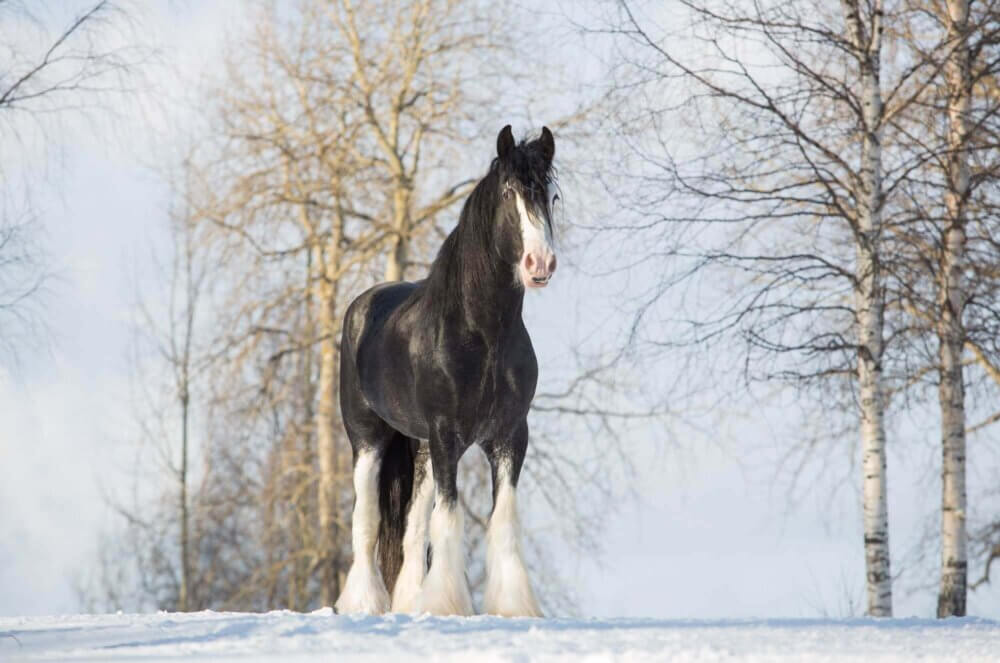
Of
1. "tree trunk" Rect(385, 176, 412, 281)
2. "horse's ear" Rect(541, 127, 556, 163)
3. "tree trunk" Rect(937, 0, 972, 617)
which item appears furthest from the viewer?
"tree trunk" Rect(385, 176, 412, 281)

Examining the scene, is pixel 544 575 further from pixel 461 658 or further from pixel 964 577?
pixel 461 658

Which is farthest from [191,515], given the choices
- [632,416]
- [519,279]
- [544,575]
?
[519,279]

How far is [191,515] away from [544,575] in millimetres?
5264

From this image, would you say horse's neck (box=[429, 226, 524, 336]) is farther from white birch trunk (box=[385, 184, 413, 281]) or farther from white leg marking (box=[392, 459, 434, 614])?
white birch trunk (box=[385, 184, 413, 281])

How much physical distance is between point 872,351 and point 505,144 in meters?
4.52

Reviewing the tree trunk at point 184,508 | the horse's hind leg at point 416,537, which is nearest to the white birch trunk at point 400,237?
the tree trunk at point 184,508

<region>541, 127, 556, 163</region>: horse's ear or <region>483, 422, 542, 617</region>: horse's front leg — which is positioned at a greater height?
<region>541, 127, 556, 163</region>: horse's ear

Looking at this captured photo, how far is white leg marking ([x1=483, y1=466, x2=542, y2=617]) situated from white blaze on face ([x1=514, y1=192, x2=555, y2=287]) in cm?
127

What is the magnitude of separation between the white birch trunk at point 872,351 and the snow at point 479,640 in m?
3.19

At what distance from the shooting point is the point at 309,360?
16078mm

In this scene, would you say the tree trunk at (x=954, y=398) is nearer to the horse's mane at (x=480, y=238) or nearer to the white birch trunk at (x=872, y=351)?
the white birch trunk at (x=872, y=351)

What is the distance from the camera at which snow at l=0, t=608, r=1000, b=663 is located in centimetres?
479

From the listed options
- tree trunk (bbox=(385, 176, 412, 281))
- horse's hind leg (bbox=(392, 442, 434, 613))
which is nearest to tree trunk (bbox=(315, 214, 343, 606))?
tree trunk (bbox=(385, 176, 412, 281))

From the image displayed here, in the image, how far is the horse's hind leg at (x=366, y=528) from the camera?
7.64 m
